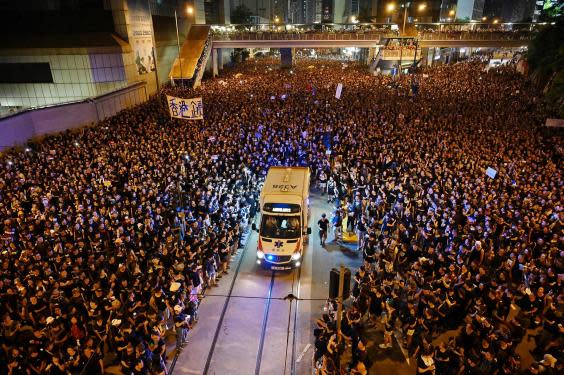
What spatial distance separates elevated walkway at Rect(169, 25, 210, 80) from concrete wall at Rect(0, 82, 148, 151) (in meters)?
11.4

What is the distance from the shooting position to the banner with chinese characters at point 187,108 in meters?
19.2

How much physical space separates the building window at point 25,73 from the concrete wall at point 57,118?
268 inches

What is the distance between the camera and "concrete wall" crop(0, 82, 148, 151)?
66.8ft

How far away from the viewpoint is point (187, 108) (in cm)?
1934

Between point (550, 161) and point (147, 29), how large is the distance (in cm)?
3411

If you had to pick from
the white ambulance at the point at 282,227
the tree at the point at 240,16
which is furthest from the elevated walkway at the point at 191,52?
the tree at the point at 240,16

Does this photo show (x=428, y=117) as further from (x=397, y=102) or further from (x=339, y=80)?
(x=339, y=80)

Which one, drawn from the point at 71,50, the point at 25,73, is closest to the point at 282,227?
the point at 71,50

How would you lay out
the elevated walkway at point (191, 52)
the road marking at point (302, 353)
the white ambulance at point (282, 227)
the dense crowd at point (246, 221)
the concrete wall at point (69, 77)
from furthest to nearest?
the elevated walkway at point (191, 52) < the concrete wall at point (69, 77) < the white ambulance at point (282, 227) < the road marking at point (302, 353) < the dense crowd at point (246, 221)

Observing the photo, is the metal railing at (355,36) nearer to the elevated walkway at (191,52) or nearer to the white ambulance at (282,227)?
the elevated walkway at (191,52)

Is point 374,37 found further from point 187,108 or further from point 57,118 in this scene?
point 57,118

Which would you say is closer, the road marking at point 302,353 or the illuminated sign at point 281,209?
the road marking at point 302,353

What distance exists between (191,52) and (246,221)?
34580mm

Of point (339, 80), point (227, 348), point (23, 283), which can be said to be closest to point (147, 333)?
point (227, 348)
